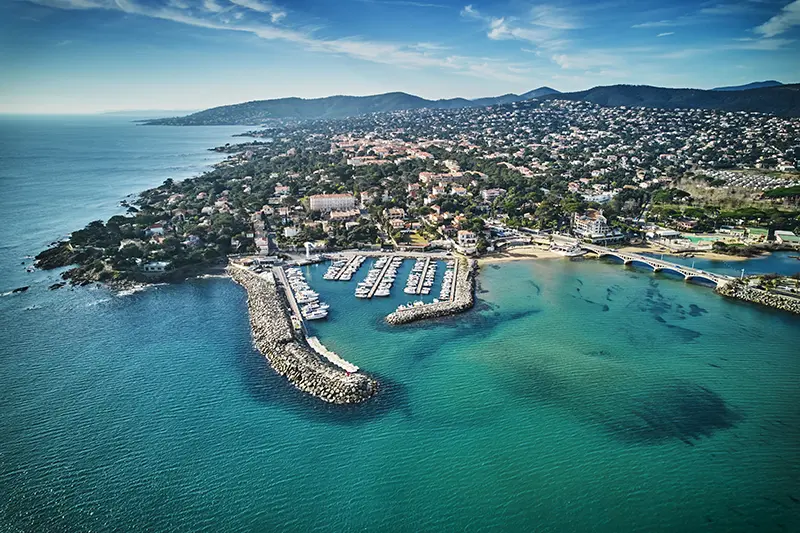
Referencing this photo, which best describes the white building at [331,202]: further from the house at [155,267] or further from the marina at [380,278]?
the house at [155,267]

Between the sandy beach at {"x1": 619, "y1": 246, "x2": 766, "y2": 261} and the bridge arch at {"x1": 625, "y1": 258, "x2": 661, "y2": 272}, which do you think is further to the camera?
the sandy beach at {"x1": 619, "y1": 246, "x2": 766, "y2": 261}

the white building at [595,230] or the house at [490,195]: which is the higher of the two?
the house at [490,195]

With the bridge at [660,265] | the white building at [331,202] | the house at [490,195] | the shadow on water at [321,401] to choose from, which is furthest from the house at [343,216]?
the shadow on water at [321,401]

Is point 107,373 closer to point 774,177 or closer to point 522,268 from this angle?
point 522,268

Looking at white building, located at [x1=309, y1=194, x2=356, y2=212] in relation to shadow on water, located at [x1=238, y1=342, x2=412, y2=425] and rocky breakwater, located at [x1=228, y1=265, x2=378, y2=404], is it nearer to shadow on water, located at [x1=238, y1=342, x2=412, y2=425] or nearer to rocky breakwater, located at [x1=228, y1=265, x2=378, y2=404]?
rocky breakwater, located at [x1=228, y1=265, x2=378, y2=404]

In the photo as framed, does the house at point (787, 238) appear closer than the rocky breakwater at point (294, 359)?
No

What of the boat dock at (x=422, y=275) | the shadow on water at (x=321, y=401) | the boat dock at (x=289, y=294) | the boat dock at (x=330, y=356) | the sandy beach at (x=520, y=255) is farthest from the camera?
the sandy beach at (x=520, y=255)

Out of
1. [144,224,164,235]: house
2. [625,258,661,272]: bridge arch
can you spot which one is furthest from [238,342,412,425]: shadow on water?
[144,224,164,235]: house
